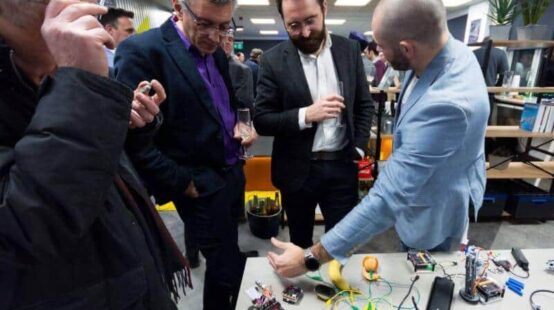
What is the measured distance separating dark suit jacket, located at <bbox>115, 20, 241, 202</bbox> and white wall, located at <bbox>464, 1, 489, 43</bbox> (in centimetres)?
837

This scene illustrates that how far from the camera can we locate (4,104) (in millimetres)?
515

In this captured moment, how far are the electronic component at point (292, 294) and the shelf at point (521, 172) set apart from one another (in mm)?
2566

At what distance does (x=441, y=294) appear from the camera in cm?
94

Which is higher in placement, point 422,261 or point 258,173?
point 422,261

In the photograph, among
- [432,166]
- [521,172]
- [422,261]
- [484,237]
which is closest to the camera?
[432,166]

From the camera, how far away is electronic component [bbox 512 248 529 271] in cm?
106

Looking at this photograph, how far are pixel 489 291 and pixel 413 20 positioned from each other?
836 millimetres

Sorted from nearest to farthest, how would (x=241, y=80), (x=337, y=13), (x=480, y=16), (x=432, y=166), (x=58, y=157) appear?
1. (x=58, y=157)
2. (x=432, y=166)
3. (x=241, y=80)
4. (x=480, y=16)
5. (x=337, y=13)

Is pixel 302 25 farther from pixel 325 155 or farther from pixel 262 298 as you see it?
pixel 262 298

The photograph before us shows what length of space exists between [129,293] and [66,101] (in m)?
0.39

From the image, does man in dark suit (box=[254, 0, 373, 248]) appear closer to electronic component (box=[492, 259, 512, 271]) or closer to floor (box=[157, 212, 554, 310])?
electronic component (box=[492, 259, 512, 271])

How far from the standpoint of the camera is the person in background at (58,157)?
43 centimetres

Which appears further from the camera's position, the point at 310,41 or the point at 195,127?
the point at 310,41

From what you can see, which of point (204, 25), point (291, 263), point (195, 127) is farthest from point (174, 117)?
point (291, 263)
